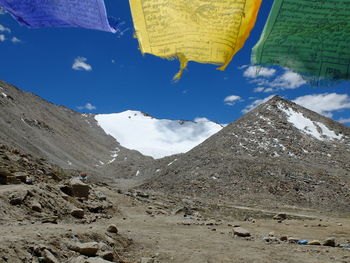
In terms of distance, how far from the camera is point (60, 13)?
4207mm

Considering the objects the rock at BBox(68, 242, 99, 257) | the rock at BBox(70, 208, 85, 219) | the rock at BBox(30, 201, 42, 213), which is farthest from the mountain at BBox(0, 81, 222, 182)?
the rock at BBox(68, 242, 99, 257)

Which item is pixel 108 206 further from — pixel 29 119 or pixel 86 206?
pixel 29 119

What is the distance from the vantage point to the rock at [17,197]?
8.52 metres

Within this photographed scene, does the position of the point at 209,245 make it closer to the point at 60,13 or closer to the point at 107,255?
the point at 107,255

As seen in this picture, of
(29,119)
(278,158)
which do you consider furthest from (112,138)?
(278,158)

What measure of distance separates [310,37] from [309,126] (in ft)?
128

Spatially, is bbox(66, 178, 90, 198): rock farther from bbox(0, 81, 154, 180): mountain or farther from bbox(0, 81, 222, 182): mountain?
bbox(0, 81, 154, 180): mountain

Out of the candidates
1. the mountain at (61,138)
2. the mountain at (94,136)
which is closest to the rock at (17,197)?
the mountain at (94,136)

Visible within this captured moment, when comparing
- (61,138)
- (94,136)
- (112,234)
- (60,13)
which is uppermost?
(94,136)

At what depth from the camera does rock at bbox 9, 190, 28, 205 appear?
8.52 m

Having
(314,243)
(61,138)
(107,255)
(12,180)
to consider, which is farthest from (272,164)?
(61,138)

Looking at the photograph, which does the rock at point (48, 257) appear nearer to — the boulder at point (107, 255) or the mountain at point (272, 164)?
the boulder at point (107, 255)

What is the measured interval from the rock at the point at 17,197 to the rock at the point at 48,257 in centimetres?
337

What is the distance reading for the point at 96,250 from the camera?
6195 mm
